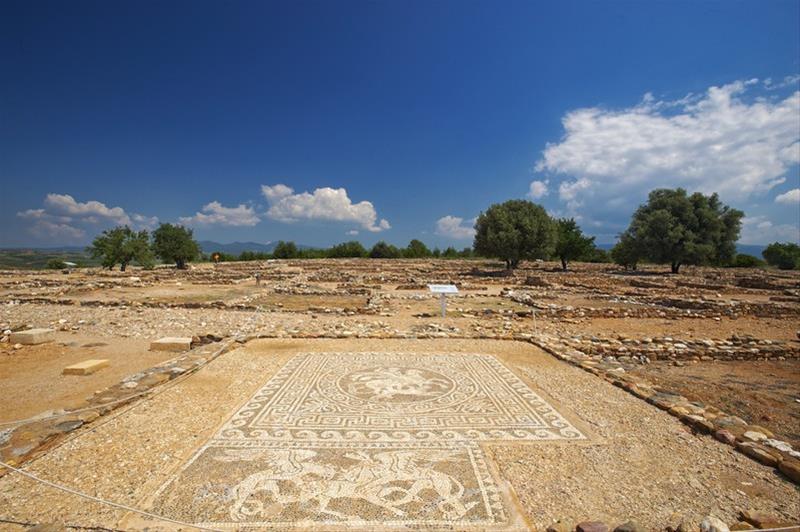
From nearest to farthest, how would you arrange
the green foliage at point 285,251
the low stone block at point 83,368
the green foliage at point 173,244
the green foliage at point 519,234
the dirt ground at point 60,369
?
the dirt ground at point 60,369 < the low stone block at point 83,368 < the green foliage at point 519,234 < the green foliage at point 173,244 < the green foliage at point 285,251

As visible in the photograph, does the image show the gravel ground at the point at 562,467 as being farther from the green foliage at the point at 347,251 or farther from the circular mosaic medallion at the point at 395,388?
the green foliage at the point at 347,251

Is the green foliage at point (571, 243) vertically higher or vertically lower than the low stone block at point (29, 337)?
higher

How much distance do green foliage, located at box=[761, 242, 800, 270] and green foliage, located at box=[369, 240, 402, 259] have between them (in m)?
56.1

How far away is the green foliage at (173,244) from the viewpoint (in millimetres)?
40406

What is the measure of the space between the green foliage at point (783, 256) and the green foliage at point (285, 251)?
7281cm

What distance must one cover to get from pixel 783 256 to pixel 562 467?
67647 mm

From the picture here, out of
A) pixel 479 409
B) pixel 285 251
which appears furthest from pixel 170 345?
pixel 285 251

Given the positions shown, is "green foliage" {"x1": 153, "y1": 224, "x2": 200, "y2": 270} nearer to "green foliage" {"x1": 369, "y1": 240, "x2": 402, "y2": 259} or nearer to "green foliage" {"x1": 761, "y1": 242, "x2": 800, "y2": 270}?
"green foliage" {"x1": 369, "y1": 240, "x2": 402, "y2": 259}

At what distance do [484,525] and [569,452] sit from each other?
170cm

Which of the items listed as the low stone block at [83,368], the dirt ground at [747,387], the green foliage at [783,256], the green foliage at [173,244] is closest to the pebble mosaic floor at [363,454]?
the dirt ground at [747,387]

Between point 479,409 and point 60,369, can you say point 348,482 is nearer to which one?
point 479,409

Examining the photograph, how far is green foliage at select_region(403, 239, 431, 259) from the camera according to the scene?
73.8m

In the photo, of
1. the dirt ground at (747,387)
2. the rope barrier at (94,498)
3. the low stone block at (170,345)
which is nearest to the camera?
the rope barrier at (94,498)

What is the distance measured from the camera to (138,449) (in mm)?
4098
